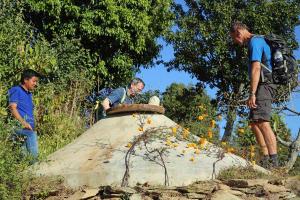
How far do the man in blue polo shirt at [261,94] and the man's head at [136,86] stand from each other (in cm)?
187

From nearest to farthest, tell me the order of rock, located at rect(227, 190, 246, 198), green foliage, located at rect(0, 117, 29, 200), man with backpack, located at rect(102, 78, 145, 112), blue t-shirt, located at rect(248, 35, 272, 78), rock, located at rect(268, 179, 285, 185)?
green foliage, located at rect(0, 117, 29, 200) < rock, located at rect(227, 190, 246, 198) < rock, located at rect(268, 179, 285, 185) < blue t-shirt, located at rect(248, 35, 272, 78) < man with backpack, located at rect(102, 78, 145, 112)

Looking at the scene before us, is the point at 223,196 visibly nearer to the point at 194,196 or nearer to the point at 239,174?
the point at 194,196

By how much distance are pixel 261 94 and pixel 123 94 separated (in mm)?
2188

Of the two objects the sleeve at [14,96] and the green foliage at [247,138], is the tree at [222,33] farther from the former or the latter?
the sleeve at [14,96]

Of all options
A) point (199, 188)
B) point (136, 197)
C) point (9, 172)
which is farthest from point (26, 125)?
point (199, 188)

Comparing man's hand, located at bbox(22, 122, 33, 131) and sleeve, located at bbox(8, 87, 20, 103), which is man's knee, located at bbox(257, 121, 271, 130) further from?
sleeve, located at bbox(8, 87, 20, 103)

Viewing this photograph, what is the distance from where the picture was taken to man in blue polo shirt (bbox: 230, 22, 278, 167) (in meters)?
5.90

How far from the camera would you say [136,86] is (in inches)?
294

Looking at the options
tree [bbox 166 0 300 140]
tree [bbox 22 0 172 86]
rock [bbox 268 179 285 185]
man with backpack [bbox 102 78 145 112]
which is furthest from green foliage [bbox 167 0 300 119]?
rock [bbox 268 179 285 185]

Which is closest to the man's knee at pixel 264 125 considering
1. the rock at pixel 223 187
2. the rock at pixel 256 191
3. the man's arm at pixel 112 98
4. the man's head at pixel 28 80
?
the rock at pixel 256 191

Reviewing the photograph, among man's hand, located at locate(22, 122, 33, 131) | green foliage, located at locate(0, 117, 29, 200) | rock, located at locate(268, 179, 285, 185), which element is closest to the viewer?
green foliage, located at locate(0, 117, 29, 200)

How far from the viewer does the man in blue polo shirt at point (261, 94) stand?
590cm

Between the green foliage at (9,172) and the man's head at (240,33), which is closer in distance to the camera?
the green foliage at (9,172)

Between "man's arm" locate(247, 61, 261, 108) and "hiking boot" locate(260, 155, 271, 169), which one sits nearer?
"man's arm" locate(247, 61, 261, 108)
